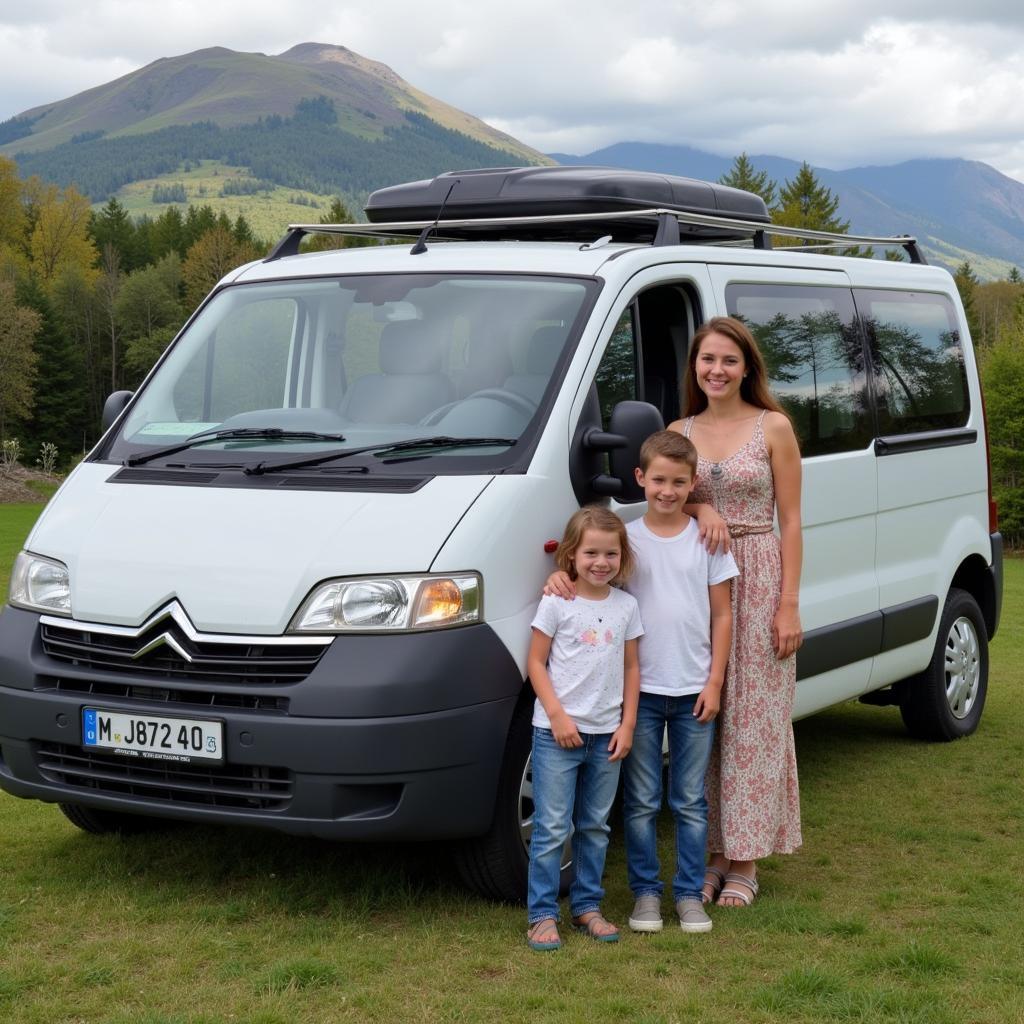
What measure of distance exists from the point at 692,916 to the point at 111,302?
98.3 meters

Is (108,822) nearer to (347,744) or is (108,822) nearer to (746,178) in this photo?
(347,744)

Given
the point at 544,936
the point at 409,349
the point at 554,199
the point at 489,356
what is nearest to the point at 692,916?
the point at 544,936

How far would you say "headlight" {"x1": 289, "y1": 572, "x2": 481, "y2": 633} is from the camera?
4703mm

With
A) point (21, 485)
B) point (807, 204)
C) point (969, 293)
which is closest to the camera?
point (21, 485)

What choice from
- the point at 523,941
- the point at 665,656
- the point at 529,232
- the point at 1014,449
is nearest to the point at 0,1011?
the point at 523,941

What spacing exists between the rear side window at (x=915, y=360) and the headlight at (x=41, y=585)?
382 cm

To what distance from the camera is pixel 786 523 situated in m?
5.30

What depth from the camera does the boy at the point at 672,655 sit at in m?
5.02

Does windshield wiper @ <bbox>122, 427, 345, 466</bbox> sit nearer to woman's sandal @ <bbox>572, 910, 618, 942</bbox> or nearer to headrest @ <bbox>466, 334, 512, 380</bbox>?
headrest @ <bbox>466, 334, 512, 380</bbox>

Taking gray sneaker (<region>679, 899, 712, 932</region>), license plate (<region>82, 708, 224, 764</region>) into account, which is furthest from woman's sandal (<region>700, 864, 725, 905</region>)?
license plate (<region>82, 708, 224, 764</region>)

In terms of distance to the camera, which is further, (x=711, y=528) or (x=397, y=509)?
(x=711, y=528)

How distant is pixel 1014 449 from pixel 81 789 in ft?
158

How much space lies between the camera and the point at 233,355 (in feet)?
19.9

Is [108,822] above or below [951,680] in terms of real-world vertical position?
above
